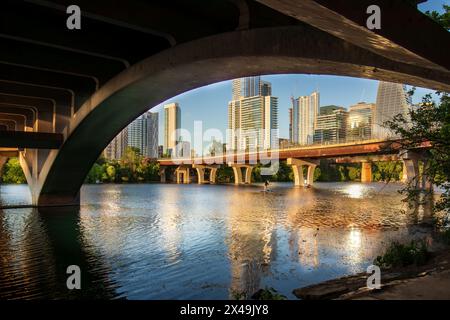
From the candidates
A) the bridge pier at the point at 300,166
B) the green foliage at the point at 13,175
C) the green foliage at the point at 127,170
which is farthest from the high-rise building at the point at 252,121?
the green foliage at the point at 13,175

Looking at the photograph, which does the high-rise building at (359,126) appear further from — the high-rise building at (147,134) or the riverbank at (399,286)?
the high-rise building at (147,134)

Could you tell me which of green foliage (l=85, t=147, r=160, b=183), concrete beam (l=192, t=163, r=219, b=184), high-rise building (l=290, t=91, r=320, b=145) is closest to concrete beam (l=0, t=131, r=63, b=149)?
green foliage (l=85, t=147, r=160, b=183)

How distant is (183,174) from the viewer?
14538cm

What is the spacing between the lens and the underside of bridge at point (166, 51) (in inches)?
286

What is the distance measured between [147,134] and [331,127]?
365 feet

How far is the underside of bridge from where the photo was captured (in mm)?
7266

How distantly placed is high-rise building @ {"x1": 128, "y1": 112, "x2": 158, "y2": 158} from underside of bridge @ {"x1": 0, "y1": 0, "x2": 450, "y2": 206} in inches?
6151

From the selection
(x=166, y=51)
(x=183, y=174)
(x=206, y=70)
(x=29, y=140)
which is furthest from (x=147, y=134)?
(x=206, y=70)

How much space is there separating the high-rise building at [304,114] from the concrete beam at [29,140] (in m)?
112

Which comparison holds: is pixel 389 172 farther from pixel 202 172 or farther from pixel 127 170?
pixel 202 172

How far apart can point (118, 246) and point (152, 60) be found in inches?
336

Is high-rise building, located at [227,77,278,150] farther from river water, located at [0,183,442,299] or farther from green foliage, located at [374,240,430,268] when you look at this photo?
green foliage, located at [374,240,430,268]

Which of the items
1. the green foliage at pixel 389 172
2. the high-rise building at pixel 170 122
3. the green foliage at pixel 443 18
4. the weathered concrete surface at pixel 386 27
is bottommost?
the green foliage at pixel 389 172

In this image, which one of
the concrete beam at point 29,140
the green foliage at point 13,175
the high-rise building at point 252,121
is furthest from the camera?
the high-rise building at point 252,121
